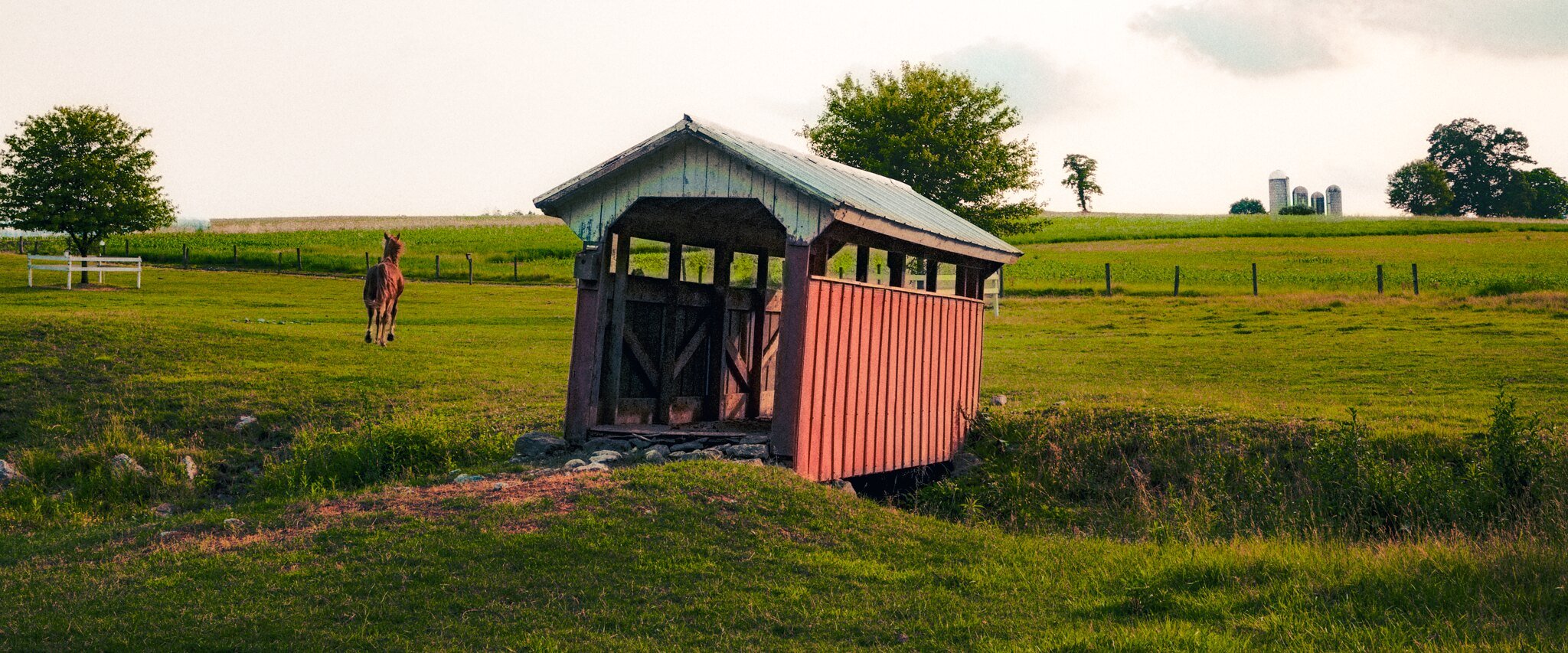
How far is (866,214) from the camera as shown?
11852mm

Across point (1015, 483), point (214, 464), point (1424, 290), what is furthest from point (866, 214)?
point (1424, 290)

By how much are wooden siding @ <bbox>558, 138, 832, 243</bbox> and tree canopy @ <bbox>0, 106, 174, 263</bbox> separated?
35674 millimetres

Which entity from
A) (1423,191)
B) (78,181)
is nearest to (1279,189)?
(1423,191)

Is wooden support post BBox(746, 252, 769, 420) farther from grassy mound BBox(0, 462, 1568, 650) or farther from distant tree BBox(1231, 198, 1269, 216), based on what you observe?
distant tree BBox(1231, 198, 1269, 216)

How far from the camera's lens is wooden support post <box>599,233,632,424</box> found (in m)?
13.3

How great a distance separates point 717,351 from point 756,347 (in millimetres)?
765

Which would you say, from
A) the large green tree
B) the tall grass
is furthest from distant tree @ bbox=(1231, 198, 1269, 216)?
the tall grass

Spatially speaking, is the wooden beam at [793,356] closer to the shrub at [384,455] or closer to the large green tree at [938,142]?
the shrub at [384,455]

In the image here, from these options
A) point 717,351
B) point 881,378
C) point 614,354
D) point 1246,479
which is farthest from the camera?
point 717,351

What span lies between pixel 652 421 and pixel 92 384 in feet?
29.6

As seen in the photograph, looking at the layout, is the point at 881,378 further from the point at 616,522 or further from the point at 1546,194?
the point at 1546,194

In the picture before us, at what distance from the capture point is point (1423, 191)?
9788cm

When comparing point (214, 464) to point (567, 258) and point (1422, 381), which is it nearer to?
point (1422, 381)

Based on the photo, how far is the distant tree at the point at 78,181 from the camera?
134 ft
